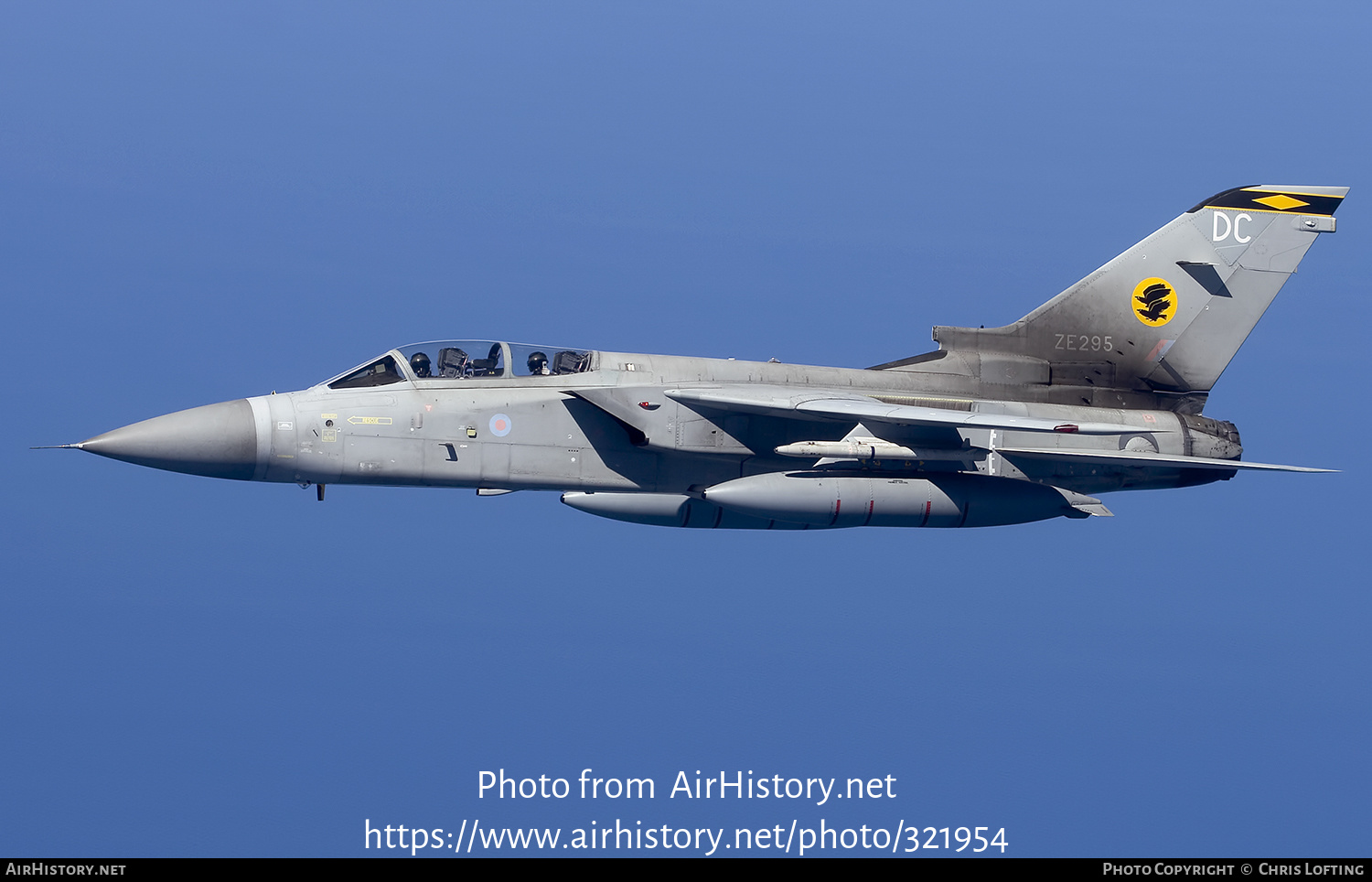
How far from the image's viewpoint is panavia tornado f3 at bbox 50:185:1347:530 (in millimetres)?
17219

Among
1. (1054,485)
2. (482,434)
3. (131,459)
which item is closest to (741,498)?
(482,434)

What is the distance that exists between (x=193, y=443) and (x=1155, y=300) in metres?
11.4

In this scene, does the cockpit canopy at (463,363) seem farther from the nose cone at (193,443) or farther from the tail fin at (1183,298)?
the tail fin at (1183,298)

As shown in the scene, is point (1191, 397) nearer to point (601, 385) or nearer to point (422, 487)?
point (601, 385)

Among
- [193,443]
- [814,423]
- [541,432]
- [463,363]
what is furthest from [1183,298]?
[193,443]

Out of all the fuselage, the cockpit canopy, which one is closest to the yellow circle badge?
the fuselage

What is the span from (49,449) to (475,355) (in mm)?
A: 4377

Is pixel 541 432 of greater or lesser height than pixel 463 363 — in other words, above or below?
below

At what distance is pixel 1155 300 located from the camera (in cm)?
2023

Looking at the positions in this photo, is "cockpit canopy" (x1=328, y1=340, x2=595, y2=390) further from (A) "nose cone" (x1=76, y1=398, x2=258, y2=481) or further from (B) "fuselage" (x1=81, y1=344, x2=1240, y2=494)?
(A) "nose cone" (x1=76, y1=398, x2=258, y2=481)

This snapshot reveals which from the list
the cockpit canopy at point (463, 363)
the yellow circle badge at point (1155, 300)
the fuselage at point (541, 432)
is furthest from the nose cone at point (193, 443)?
the yellow circle badge at point (1155, 300)

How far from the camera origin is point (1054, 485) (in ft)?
63.4

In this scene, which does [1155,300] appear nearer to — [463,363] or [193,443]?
[463,363]

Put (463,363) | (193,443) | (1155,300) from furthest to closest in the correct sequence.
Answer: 1. (1155,300)
2. (463,363)
3. (193,443)
